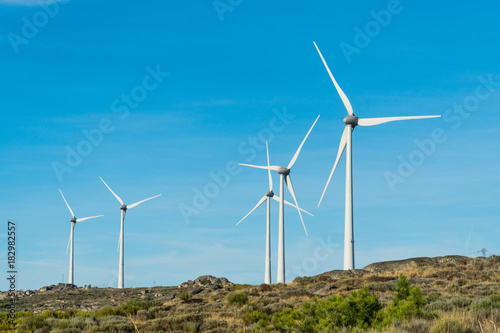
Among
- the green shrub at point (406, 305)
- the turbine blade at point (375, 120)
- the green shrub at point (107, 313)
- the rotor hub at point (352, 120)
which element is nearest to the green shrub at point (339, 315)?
the green shrub at point (406, 305)

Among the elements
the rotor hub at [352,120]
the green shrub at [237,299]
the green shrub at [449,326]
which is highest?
the rotor hub at [352,120]

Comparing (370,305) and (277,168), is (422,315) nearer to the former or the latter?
(370,305)

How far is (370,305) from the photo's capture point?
19500 millimetres

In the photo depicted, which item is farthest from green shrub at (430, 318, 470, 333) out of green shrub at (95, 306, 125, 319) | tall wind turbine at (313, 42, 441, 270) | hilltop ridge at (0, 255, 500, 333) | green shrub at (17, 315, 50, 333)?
tall wind turbine at (313, 42, 441, 270)

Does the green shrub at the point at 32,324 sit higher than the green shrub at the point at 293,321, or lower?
lower

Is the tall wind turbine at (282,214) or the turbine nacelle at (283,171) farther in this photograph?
the turbine nacelle at (283,171)

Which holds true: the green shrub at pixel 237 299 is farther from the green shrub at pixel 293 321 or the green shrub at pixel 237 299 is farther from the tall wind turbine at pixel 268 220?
the tall wind turbine at pixel 268 220

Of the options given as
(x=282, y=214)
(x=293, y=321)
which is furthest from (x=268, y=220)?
(x=293, y=321)

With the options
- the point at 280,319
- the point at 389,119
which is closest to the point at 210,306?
the point at 280,319

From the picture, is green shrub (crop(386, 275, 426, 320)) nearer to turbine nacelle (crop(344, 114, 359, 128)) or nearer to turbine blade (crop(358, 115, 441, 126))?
turbine blade (crop(358, 115, 441, 126))

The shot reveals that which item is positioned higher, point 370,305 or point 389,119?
point 389,119

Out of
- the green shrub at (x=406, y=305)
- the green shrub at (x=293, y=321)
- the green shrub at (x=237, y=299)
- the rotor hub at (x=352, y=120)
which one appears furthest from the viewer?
the rotor hub at (x=352, y=120)

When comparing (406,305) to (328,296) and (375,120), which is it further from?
(375,120)

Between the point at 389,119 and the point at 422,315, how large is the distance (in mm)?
43354
